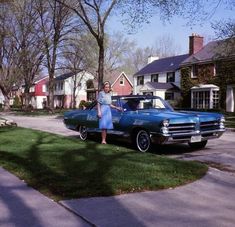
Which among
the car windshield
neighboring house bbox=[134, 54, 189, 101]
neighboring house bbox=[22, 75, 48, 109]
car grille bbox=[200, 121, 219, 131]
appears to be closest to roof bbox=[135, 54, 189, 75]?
neighboring house bbox=[134, 54, 189, 101]

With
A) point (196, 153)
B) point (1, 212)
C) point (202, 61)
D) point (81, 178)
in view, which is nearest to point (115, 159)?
point (81, 178)

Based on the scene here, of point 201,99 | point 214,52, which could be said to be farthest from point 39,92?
point 214,52

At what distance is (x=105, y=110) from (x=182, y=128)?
89.1 inches

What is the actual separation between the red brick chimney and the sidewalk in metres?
44.4

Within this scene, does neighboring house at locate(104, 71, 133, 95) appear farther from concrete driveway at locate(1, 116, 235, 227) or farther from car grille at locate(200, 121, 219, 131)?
concrete driveway at locate(1, 116, 235, 227)

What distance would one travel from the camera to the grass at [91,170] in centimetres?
679

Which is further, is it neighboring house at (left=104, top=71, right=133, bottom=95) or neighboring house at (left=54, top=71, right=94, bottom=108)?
neighboring house at (left=54, top=71, right=94, bottom=108)

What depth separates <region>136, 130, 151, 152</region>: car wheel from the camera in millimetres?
11742

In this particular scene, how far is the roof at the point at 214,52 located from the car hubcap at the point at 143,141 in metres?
15.9

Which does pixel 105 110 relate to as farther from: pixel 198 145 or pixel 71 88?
pixel 71 88

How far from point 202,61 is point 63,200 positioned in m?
40.3

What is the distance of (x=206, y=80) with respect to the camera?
145ft

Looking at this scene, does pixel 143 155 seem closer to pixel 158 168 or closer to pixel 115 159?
pixel 115 159

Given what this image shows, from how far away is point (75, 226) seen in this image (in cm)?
501
